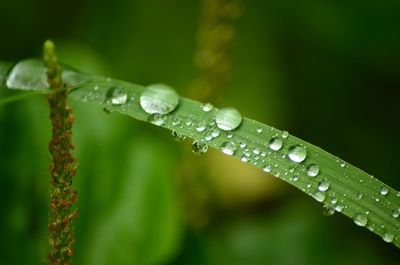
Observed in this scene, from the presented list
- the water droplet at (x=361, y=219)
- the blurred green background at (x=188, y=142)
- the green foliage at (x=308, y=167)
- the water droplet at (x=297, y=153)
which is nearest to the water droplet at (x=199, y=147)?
the green foliage at (x=308, y=167)

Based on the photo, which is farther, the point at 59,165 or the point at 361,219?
the point at 361,219

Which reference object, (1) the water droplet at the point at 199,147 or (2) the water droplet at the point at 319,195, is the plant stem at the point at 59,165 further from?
(2) the water droplet at the point at 319,195

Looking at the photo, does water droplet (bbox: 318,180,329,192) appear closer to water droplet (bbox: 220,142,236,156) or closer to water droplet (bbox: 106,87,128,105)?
water droplet (bbox: 220,142,236,156)

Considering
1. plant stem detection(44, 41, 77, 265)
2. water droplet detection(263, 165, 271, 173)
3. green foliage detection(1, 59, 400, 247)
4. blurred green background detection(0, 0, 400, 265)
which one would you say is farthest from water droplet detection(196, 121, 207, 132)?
blurred green background detection(0, 0, 400, 265)

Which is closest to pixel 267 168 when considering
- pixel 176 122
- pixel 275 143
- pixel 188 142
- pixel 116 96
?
pixel 275 143

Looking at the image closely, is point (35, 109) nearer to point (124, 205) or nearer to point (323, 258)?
point (124, 205)

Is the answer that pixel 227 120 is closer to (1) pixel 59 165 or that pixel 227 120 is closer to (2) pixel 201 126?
(2) pixel 201 126

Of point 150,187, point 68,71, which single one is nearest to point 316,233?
point 150,187
